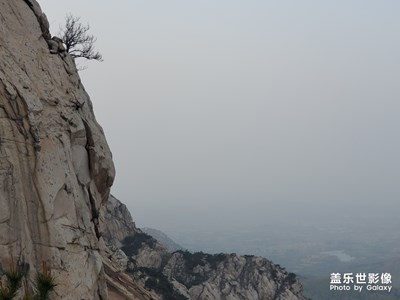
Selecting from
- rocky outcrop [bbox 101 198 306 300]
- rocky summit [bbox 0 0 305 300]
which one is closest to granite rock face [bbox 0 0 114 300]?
rocky summit [bbox 0 0 305 300]

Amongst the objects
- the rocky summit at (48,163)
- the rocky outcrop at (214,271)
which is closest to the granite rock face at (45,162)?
the rocky summit at (48,163)

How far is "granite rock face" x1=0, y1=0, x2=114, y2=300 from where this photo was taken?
1253 centimetres

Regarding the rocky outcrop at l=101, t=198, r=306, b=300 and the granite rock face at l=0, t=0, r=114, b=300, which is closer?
the granite rock face at l=0, t=0, r=114, b=300

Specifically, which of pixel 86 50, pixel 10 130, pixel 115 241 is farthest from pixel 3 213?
pixel 115 241

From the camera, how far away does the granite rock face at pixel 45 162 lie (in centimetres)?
1253

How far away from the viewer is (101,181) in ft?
56.4

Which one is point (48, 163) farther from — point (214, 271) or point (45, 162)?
point (214, 271)

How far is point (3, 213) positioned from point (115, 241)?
37700 mm

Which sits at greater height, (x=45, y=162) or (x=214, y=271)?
(x=45, y=162)

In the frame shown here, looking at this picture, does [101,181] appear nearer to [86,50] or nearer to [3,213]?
[3,213]

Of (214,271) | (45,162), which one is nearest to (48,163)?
(45,162)

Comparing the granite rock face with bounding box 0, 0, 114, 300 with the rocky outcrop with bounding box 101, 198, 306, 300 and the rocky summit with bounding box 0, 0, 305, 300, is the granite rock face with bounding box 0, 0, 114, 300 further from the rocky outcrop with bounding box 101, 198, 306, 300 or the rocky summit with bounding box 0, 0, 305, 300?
the rocky outcrop with bounding box 101, 198, 306, 300

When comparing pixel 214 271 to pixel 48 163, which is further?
pixel 214 271

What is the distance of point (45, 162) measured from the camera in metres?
13.4
